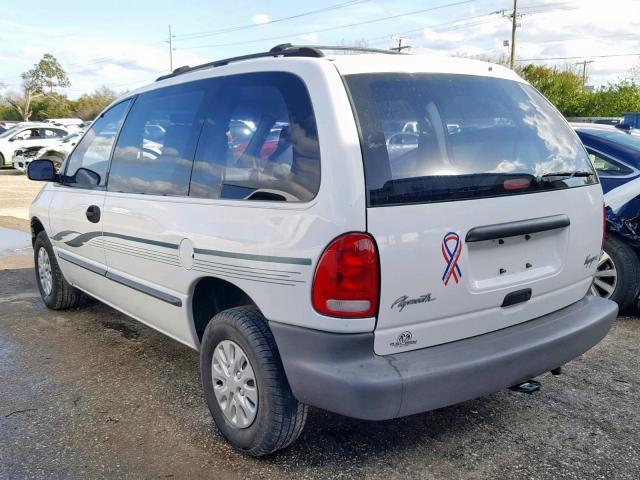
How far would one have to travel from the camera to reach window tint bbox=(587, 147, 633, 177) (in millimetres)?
4840

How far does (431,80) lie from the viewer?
2.81 m

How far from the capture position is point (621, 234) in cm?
470

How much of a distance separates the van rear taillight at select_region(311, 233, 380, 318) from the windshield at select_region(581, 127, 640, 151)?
3595mm

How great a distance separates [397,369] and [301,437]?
938 millimetres

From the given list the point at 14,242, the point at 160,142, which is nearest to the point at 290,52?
the point at 160,142

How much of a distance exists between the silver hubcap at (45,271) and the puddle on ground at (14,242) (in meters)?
2.77

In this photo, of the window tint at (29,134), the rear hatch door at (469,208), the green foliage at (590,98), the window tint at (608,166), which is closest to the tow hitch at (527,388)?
the rear hatch door at (469,208)

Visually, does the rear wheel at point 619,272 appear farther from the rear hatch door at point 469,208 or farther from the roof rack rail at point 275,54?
the roof rack rail at point 275,54

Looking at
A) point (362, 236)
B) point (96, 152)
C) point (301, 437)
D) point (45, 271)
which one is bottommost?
point (301, 437)

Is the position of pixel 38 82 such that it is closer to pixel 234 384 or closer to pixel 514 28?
pixel 514 28

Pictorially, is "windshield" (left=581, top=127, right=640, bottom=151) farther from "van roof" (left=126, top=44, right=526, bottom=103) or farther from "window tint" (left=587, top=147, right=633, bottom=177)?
"van roof" (left=126, top=44, right=526, bottom=103)

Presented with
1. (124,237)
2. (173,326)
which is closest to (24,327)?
(124,237)

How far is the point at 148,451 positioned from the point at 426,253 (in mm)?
1677

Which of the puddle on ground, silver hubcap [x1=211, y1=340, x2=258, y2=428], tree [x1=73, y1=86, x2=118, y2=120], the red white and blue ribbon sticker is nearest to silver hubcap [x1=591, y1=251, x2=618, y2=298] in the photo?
the red white and blue ribbon sticker
